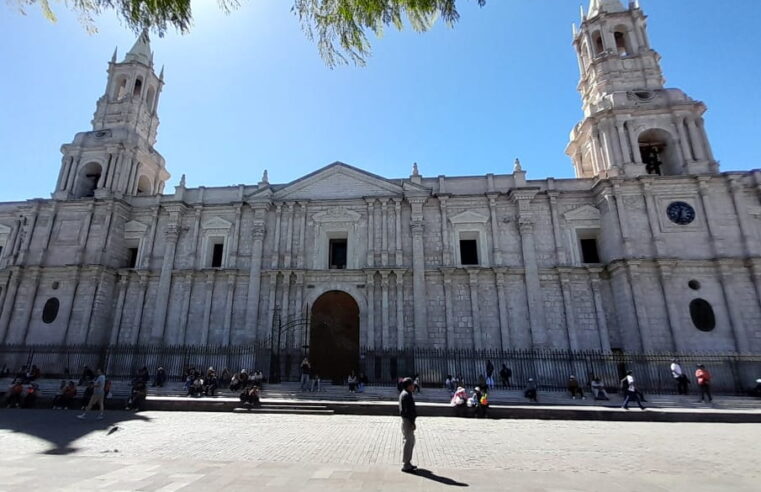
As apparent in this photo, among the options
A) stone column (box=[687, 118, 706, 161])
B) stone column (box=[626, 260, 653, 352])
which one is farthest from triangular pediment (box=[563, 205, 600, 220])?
stone column (box=[687, 118, 706, 161])

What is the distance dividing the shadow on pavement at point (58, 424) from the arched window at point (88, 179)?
1795cm

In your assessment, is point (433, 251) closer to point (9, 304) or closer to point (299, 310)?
point (299, 310)

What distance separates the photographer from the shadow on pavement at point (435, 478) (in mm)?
4880

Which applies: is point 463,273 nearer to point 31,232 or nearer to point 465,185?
point 465,185

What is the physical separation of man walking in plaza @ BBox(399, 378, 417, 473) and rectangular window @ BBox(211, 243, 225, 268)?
19.9 meters

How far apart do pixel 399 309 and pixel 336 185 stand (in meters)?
8.90

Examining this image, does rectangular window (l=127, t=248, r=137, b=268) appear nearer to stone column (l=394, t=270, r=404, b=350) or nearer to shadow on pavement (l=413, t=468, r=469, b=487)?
stone column (l=394, t=270, r=404, b=350)

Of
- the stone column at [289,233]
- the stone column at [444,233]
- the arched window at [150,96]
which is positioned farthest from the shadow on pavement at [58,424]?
the arched window at [150,96]

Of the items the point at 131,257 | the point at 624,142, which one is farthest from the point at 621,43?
the point at 131,257

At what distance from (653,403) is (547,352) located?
4.73 m

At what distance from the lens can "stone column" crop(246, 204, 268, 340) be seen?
20578mm

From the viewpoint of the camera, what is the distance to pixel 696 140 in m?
21.4

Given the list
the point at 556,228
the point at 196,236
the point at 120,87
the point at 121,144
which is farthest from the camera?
the point at 120,87

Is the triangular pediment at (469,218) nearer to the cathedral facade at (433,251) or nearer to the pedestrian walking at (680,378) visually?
the cathedral facade at (433,251)
